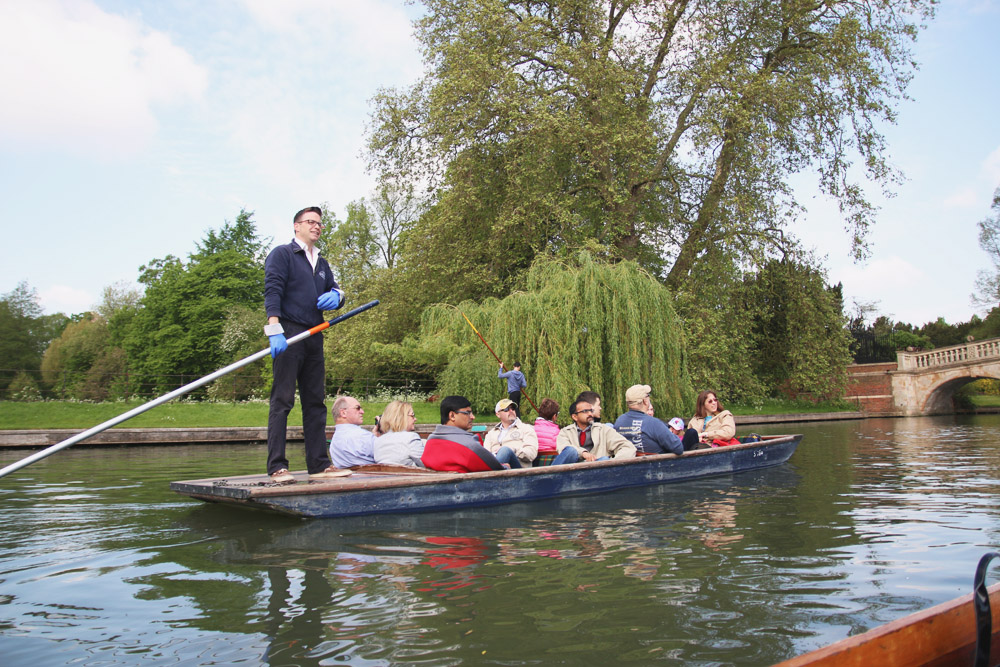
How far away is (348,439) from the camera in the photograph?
6004mm

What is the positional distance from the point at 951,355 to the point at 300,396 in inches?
1127

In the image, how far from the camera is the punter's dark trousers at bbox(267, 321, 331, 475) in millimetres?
5152

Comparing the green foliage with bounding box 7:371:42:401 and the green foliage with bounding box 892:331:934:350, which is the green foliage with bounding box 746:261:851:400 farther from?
the green foliage with bounding box 892:331:934:350

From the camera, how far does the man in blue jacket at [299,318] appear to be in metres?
5.15

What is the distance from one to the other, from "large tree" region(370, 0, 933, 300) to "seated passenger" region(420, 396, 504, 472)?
11.2 meters

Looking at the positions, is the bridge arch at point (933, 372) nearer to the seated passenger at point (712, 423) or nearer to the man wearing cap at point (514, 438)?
the seated passenger at point (712, 423)

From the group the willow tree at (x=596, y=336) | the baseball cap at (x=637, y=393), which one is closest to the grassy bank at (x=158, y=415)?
the willow tree at (x=596, y=336)

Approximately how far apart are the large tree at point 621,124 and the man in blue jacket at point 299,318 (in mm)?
11461

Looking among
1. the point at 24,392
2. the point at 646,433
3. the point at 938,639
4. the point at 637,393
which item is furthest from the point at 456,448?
the point at 24,392

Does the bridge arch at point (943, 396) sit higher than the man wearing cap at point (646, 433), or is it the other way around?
the man wearing cap at point (646, 433)

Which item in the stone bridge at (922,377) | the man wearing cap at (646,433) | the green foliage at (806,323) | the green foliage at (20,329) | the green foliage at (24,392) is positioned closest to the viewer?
the man wearing cap at (646,433)

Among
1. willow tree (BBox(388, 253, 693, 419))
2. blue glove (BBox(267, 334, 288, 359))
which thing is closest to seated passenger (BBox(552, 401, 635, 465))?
blue glove (BBox(267, 334, 288, 359))

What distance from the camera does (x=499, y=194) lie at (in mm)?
18422

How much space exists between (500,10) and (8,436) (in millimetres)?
13140
